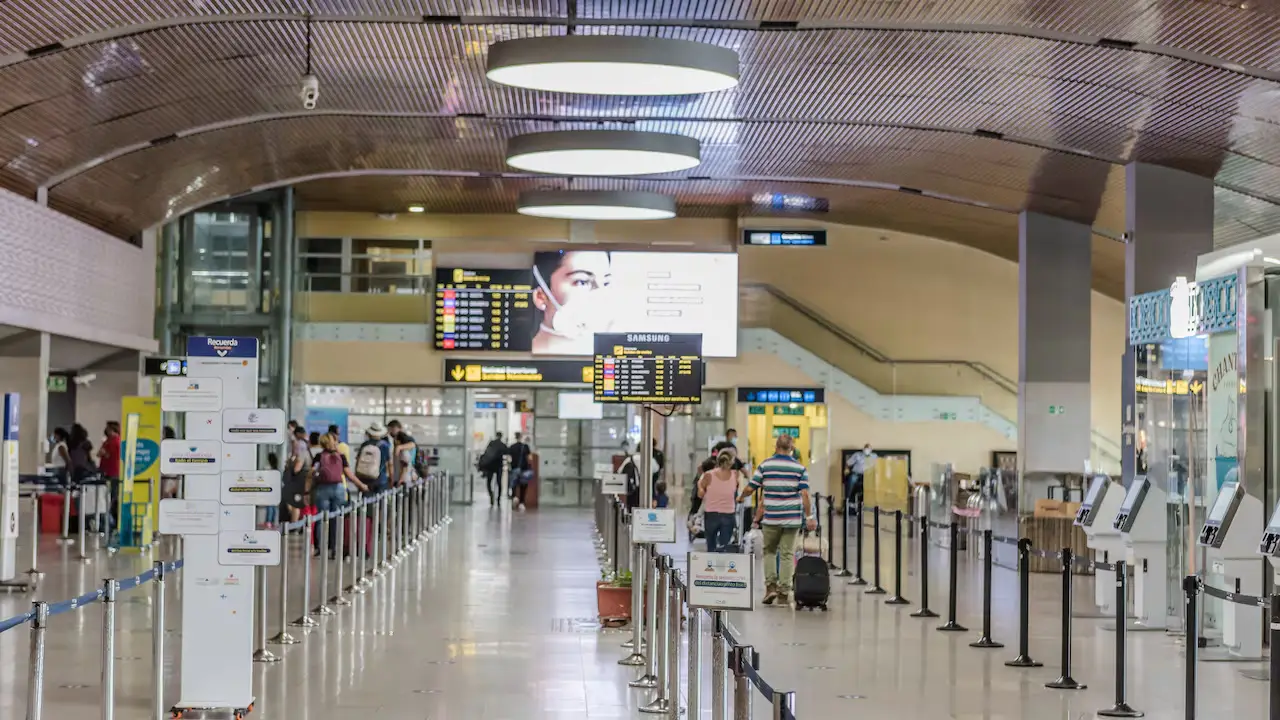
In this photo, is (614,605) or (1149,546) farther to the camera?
(1149,546)

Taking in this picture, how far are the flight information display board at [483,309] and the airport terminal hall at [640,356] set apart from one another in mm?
77

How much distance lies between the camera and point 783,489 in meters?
15.6

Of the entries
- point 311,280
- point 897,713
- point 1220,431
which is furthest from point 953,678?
point 311,280

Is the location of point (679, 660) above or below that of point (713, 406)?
below

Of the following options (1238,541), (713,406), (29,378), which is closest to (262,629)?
(1238,541)

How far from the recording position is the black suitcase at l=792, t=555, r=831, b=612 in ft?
50.5

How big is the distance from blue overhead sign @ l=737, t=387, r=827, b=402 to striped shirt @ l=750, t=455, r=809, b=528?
15.3 m

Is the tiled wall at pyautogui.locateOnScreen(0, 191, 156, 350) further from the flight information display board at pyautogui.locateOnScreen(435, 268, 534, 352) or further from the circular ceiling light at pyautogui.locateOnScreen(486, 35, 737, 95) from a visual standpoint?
the circular ceiling light at pyautogui.locateOnScreen(486, 35, 737, 95)

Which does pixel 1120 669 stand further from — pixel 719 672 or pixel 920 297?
pixel 920 297

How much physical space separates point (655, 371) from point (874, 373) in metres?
16.6

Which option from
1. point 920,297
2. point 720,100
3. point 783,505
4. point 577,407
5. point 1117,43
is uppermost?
point 720,100

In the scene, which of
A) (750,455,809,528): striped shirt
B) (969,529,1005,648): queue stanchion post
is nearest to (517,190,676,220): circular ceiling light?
(750,455,809,528): striped shirt

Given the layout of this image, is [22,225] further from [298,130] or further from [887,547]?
[887,547]

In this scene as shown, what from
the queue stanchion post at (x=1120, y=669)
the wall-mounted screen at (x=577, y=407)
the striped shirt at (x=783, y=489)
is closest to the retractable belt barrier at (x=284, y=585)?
the striped shirt at (x=783, y=489)
